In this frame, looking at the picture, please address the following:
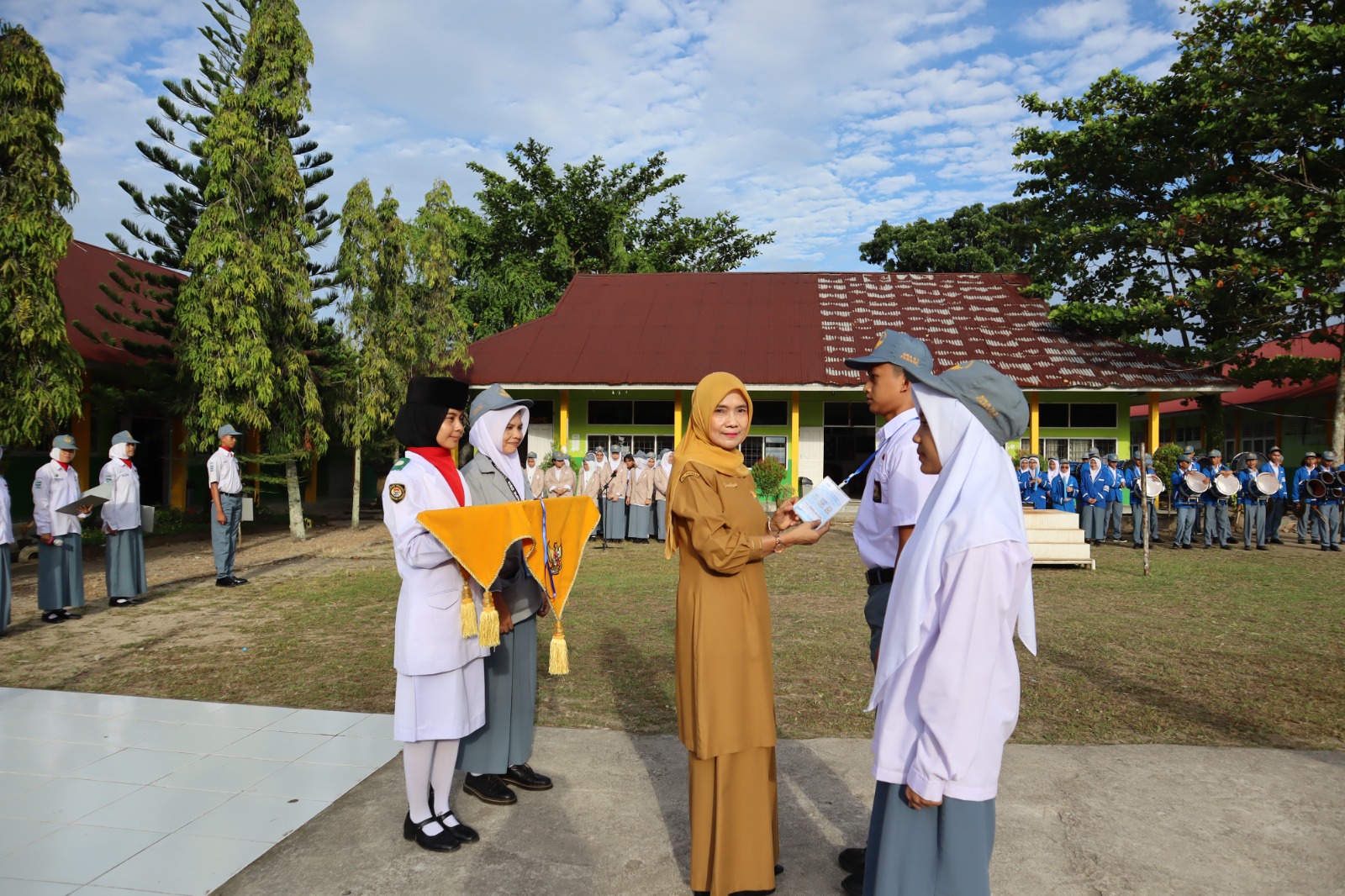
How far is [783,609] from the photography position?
8.50 m

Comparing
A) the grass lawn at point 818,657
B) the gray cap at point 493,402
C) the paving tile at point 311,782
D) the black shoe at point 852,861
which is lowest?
the grass lawn at point 818,657

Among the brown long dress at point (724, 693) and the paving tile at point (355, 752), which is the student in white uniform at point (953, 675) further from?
the paving tile at point (355, 752)

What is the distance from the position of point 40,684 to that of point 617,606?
188 inches

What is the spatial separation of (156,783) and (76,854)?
0.72 metres

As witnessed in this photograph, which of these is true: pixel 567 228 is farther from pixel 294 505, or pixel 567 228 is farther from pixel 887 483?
pixel 887 483

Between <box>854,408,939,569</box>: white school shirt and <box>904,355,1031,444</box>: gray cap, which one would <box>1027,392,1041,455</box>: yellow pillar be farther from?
<box>904,355,1031,444</box>: gray cap

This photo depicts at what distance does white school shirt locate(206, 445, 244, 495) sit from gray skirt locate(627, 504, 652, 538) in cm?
715

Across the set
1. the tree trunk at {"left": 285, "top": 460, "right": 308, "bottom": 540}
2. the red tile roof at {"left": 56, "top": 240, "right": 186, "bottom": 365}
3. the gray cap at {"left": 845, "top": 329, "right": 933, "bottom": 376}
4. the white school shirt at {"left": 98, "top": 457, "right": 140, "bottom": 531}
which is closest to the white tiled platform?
the gray cap at {"left": 845, "top": 329, "right": 933, "bottom": 376}

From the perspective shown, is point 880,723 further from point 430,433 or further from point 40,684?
point 40,684

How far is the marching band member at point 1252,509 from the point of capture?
47.4 feet

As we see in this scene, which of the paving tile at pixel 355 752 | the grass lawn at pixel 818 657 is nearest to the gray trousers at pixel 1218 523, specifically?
the grass lawn at pixel 818 657

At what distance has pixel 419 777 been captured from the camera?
11.0ft

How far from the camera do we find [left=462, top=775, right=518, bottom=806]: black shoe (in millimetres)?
3744

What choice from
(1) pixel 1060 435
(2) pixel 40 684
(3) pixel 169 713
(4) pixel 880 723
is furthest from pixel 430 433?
(1) pixel 1060 435
